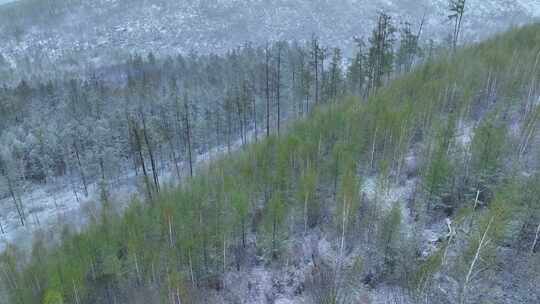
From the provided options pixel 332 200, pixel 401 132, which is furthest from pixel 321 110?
pixel 332 200

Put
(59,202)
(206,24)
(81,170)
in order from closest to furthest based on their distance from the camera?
(59,202), (81,170), (206,24)

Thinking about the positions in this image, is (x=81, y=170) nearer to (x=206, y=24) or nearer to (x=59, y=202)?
(x=59, y=202)

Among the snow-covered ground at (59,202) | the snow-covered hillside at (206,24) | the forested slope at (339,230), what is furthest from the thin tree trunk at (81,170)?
the snow-covered hillside at (206,24)

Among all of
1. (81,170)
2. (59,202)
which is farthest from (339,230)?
(59,202)

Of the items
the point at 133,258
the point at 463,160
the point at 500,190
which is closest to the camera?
the point at 500,190

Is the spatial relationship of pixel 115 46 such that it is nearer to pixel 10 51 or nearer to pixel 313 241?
pixel 10 51

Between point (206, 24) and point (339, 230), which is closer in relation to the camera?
point (339, 230)
